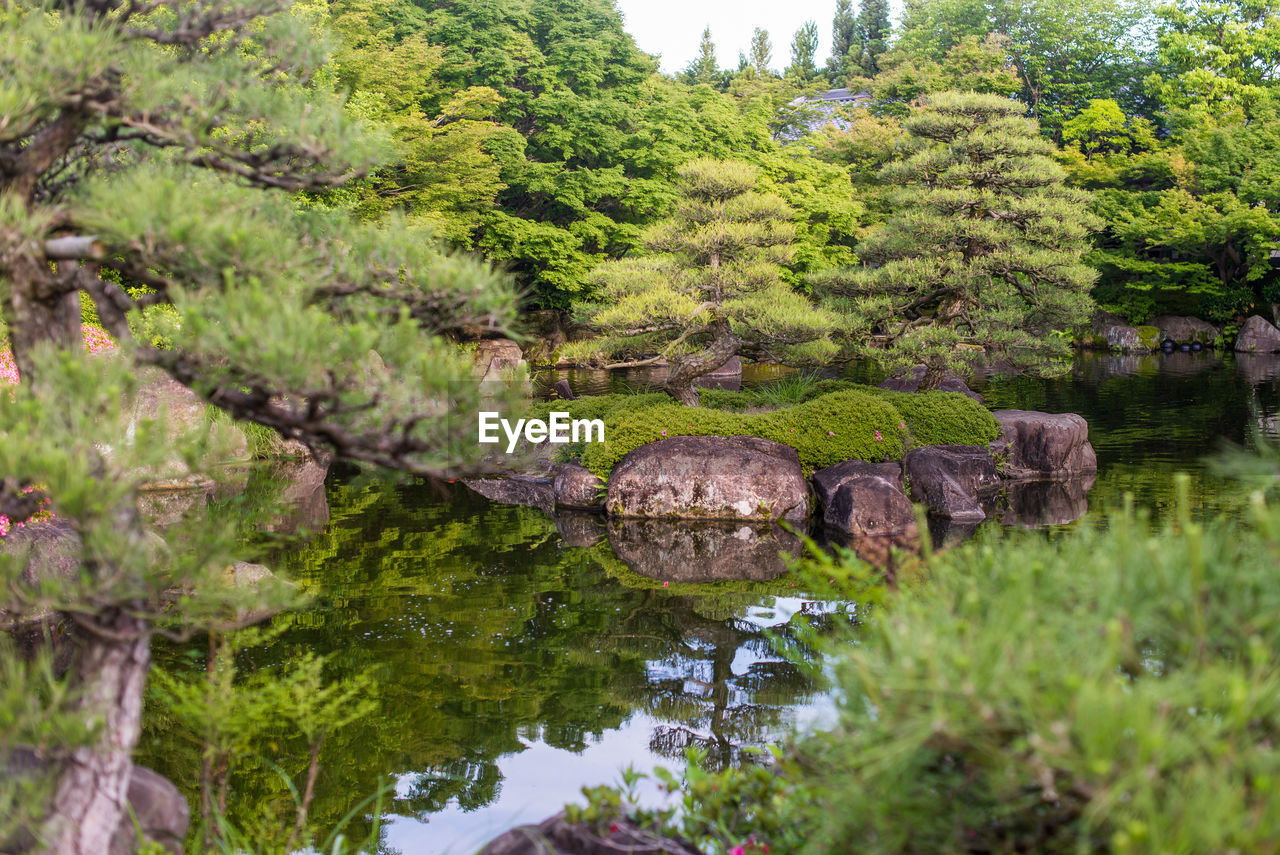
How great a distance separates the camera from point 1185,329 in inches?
1172

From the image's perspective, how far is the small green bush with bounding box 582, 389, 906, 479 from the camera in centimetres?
1166

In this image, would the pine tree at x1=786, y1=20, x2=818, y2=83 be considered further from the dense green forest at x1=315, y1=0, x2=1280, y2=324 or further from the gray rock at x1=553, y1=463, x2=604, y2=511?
the gray rock at x1=553, y1=463, x2=604, y2=511

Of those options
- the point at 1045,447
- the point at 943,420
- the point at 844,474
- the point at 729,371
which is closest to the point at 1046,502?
the point at 943,420

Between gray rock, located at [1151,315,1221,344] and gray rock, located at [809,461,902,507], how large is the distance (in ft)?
75.2

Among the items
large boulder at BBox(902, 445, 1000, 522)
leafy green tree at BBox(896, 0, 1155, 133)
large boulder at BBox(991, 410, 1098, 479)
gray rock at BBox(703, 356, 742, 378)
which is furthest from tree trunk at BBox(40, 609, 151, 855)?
leafy green tree at BBox(896, 0, 1155, 133)

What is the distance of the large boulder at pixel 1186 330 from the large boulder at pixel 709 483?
78.1ft

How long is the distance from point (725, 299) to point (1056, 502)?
4.83 m

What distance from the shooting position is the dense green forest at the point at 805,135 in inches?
989

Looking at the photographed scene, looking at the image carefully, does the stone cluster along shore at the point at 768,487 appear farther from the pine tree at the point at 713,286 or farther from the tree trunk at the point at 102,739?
the tree trunk at the point at 102,739

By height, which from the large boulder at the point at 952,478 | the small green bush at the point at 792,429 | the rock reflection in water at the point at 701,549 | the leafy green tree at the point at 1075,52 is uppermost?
the leafy green tree at the point at 1075,52

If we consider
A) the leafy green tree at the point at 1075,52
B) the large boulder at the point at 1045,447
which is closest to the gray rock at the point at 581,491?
the large boulder at the point at 1045,447

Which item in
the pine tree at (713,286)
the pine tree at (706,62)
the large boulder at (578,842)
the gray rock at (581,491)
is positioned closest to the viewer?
the large boulder at (578,842)

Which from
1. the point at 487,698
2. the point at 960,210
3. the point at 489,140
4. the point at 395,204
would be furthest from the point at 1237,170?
the point at 487,698

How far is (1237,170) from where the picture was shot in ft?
86.8
